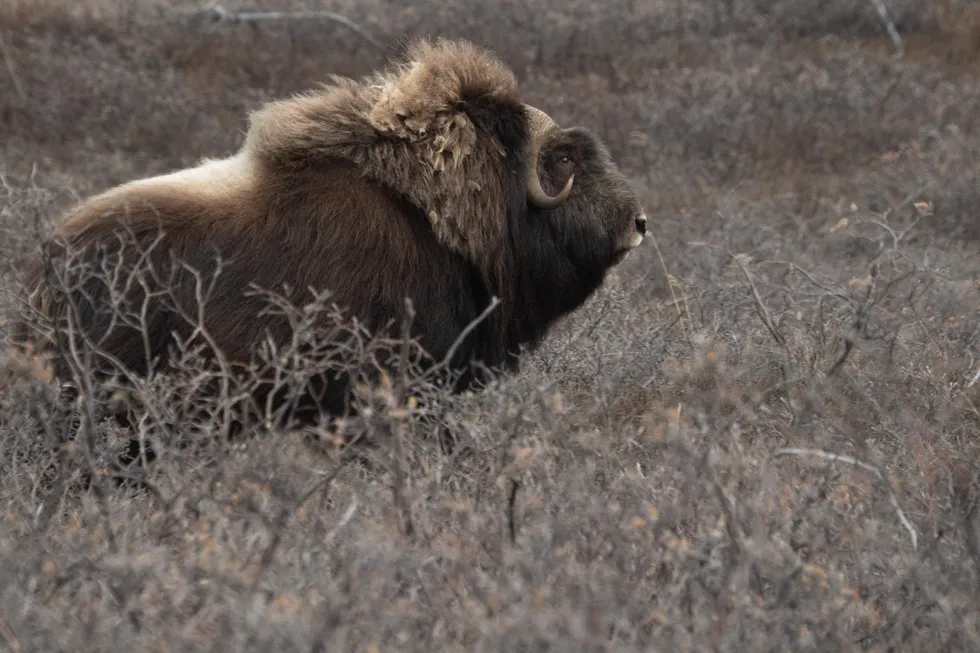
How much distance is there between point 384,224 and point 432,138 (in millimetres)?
388

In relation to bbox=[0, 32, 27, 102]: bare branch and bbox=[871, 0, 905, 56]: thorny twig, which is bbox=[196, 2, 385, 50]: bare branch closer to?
bbox=[0, 32, 27, 102]: bare branch

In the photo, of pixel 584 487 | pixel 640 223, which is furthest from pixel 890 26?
pixel 584 487

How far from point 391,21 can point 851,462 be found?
35.4ft

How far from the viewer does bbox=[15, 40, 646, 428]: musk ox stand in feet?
12.2

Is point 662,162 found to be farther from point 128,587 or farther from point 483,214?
point 128,587

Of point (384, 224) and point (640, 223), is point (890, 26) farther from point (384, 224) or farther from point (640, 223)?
point (384, 224)

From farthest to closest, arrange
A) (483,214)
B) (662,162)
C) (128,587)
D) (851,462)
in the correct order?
(662,162) < (483,214) < (851,462) < (128,587)

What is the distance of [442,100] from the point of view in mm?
4238

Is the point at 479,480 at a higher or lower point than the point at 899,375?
higher

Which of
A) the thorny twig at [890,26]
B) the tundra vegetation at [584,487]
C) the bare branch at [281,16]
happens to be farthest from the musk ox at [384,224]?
the thorny twig at [890,26]

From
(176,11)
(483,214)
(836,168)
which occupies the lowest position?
(836,168)

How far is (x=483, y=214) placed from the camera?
4.17m

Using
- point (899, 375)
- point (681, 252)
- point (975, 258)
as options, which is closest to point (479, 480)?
point (899, 375)

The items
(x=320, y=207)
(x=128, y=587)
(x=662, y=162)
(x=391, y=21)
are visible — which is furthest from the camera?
(x=391, y=21)
